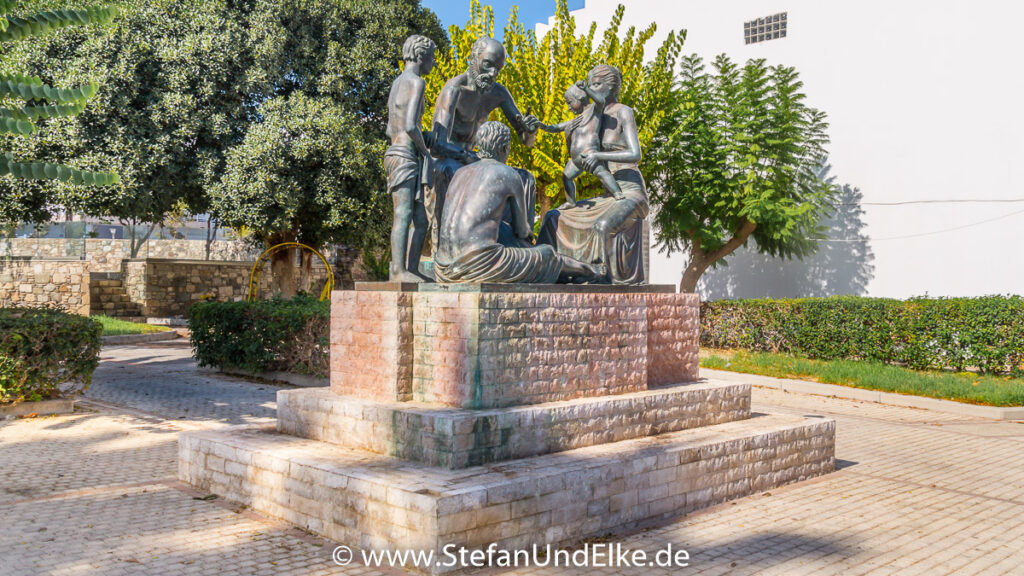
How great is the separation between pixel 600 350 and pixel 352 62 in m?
13.5

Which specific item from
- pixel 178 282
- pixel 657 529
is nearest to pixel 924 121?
pixel 657 529

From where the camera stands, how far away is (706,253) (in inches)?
665

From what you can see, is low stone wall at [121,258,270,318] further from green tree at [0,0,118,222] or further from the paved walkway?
green tree at [0,0,118,222]

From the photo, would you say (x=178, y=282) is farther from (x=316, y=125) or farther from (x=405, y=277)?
(x=405, y=277)

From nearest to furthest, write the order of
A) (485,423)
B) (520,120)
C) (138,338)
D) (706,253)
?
(485,423), (520,120), (706,253), (138,338)

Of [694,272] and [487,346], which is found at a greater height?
[694,272]

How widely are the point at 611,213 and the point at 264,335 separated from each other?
22.1 feet

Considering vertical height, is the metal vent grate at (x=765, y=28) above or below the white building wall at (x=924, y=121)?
above

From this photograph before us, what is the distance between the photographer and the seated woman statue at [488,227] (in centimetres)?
538

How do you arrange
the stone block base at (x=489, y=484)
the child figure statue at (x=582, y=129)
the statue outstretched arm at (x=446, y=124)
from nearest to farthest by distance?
the stone block base at (x=489, y=484) → the statue outstretched arm at (x=446, y=124) → the child figure statue at (x=582, y=129)

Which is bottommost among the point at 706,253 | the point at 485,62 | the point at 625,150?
the point at 706,253

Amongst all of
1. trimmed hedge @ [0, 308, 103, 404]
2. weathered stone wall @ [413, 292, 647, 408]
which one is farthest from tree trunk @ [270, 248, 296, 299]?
weathered stone wall @ [413, 292, 647, 408]

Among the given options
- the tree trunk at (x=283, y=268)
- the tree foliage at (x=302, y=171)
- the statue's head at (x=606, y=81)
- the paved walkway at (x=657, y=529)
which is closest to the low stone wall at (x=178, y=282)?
the tree trunk at (x=283, y=268)

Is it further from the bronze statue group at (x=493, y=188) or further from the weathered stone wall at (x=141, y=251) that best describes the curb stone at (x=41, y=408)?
the weathered stone wall at (x=141, y=251)
